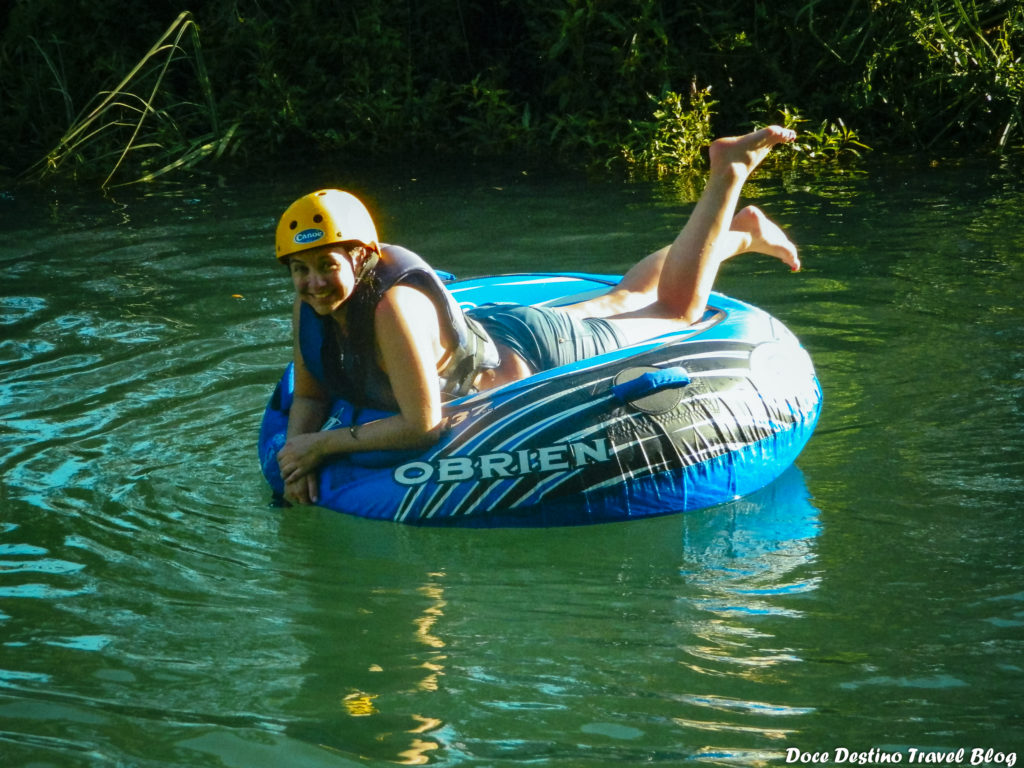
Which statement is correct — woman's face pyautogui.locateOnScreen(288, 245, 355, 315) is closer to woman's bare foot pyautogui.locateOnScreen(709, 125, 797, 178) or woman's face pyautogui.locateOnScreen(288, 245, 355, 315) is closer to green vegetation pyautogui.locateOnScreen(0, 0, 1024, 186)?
woman's bare foot pyautogui.locateOnScreen(709, 125, 797, 178)

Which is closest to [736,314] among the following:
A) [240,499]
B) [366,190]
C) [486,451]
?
[486,451]

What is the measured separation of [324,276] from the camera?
144 inches

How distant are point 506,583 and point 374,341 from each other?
808mm

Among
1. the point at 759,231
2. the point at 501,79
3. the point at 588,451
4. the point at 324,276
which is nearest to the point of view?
the point at 324,276

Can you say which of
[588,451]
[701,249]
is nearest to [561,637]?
[588,451]

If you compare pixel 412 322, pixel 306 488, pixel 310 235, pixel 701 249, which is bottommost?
pixel 306 488

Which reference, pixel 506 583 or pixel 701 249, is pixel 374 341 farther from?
pixel 701 249

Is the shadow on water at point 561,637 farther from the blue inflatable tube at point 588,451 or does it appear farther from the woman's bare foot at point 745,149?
the woman's bare foot at point 745,149

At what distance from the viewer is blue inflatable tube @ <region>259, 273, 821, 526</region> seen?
3.81m

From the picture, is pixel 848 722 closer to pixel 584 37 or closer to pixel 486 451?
pixel 486 451

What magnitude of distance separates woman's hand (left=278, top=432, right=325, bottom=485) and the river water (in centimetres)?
13

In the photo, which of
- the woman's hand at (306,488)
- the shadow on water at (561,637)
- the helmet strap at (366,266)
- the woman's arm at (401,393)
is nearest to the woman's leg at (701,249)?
the shadow on water at (561,637)

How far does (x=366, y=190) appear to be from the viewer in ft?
29.4

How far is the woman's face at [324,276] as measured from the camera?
11.9 ft
